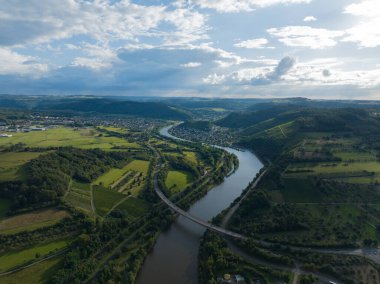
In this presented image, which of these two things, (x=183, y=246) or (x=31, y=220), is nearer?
(x=183, y=246)

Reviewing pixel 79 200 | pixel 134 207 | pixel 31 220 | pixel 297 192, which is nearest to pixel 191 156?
pixel 297 192

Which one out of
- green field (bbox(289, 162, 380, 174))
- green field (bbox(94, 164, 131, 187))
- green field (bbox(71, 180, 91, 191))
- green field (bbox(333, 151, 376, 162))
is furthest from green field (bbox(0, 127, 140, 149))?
green field (bbox(333, 151, 376, 162))

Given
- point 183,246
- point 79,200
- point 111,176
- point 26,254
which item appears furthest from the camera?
point 111,176

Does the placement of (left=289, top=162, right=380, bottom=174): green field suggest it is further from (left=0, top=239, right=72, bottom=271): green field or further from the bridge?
(left=0, top=239, right=72, bottom=271): green field

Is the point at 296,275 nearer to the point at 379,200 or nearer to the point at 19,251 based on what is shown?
the point at 379,200

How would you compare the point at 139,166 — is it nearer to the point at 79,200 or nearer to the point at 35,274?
the point at 79,200

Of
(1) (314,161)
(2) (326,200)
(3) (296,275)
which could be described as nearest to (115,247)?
(3) (296,275)
